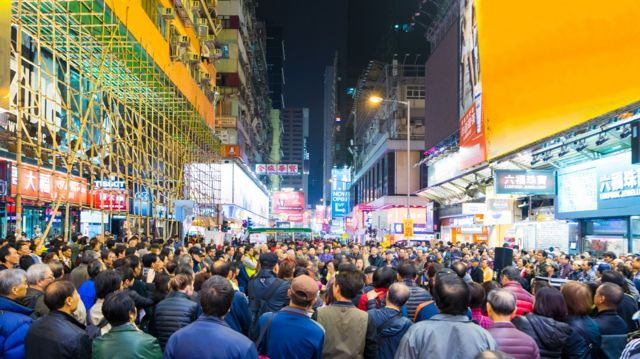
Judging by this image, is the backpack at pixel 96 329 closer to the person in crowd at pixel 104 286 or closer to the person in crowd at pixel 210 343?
the person in crowd at pixel 104 286

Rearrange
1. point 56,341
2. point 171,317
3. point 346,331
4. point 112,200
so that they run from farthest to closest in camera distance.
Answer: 1. point 112,200
2. point 171,317
3. point 346,331
4. point 56,341

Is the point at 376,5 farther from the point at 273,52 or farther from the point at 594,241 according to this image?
the point at 594,241

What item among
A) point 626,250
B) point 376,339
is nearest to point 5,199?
point 376,339

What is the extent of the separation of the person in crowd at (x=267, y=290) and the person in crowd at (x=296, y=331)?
2.69 m

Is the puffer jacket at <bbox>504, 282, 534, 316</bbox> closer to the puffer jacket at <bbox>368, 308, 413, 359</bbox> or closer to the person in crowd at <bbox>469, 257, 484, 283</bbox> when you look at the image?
the puffer jacket at <bbox>368, 308, 413, 359</bbox>

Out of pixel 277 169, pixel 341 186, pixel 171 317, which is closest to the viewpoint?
pixel 171 317

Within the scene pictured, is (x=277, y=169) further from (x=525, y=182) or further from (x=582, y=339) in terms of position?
(x=582, y=339)

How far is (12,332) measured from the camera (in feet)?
16.9

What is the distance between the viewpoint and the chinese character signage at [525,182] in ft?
85.6

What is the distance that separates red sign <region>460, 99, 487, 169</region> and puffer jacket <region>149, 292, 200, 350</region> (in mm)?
27090

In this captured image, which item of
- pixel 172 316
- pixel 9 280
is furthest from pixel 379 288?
pixel 9 280

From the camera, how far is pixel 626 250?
22.2 metres

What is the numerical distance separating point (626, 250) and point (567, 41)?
751 centimetres

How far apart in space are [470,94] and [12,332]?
36.6 m
